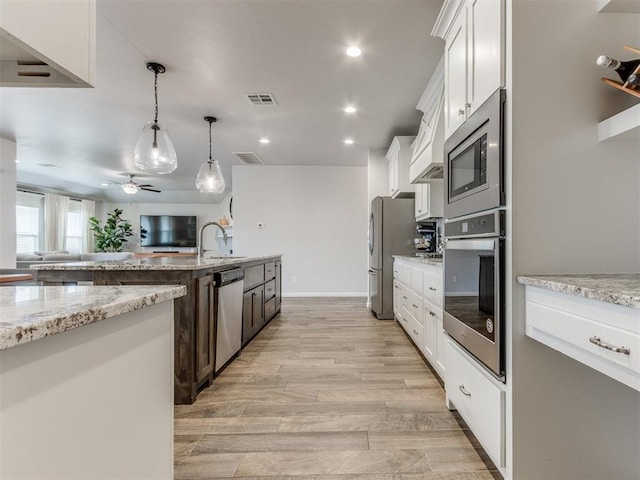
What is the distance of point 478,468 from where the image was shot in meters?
1.43

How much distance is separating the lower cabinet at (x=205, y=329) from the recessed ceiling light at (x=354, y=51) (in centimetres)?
206

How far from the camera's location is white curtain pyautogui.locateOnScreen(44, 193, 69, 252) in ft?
27.1

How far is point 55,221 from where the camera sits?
847 cm

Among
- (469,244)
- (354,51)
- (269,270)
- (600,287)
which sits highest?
(354,51)

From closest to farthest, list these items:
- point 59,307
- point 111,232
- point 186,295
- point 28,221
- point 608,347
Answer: point 59,307 < point 608,347 < point 186,295 < point 28,221 < point 111,232

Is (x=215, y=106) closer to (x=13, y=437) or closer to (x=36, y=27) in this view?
(x=36, y=27)

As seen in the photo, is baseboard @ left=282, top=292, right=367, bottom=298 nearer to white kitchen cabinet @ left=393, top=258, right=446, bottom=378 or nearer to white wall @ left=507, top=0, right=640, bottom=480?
white kitchen cabinet @ left=393, top=258, right=446, bottom=378

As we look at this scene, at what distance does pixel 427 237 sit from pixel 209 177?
282cm

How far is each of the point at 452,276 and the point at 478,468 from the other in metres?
0.88

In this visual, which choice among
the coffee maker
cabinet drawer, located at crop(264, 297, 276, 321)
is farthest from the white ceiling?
cabinet drawer, located at crop(264, 297, 276, 321)

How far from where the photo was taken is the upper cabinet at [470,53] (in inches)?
51.6

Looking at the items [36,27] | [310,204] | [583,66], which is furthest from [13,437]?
[310,204]

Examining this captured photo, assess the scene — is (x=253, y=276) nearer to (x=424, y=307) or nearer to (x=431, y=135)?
(x=424, y=307)

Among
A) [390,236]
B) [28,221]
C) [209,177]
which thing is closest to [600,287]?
[390,236]
